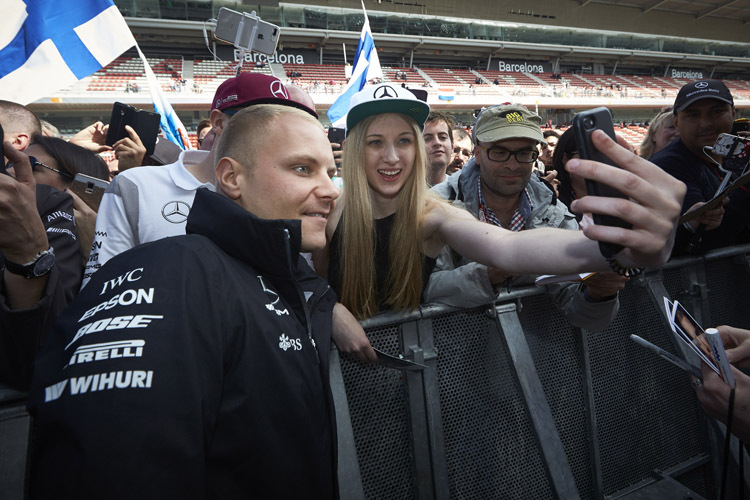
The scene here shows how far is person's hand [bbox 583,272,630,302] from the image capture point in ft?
4.81

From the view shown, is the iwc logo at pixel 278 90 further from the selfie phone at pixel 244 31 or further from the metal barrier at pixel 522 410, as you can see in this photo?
the selfie phone at pixel 244 31

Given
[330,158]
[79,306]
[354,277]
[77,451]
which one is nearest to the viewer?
[77,451]

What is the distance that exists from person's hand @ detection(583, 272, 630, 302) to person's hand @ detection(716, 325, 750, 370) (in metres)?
0.44

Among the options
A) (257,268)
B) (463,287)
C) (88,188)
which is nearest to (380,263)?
(463,287)

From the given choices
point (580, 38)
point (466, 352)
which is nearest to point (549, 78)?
point (580, 38)

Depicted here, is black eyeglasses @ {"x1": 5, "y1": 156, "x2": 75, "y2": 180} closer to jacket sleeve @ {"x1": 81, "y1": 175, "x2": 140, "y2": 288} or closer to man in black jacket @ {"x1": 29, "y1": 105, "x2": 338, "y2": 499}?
jacket sleeve @ {"x1": 81, "y1": 175, "x2": 140, "y2": 288}

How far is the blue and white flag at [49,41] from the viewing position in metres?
2.77

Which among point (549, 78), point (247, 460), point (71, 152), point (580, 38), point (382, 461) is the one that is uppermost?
point (580, 38)

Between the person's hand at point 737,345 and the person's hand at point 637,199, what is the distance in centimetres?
105

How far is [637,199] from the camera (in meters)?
0.83

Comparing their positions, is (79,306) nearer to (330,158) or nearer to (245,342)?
(245,342)

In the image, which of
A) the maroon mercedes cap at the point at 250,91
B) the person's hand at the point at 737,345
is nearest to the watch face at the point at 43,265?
the maroon mercedes cap at the point at 250,91

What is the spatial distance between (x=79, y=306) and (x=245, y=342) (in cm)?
32

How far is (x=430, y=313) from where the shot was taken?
5.11 feet
